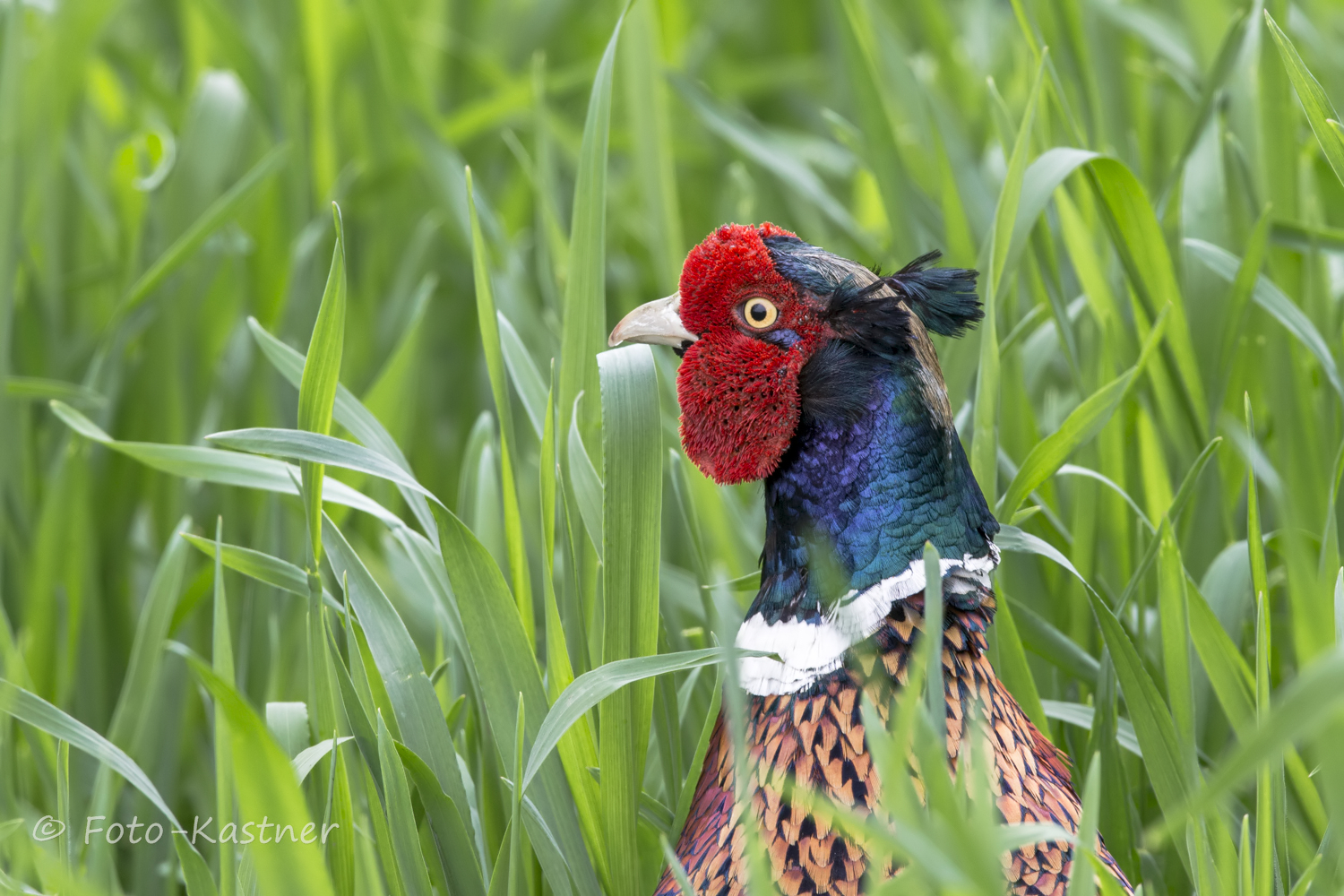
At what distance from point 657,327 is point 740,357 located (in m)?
0.11

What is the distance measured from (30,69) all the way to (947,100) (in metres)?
1.84

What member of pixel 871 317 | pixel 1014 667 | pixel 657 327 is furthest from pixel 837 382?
pixel 1014 667

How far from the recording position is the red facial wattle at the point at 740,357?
1.21m

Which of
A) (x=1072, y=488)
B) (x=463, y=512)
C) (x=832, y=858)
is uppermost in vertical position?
(x=463, y=512)


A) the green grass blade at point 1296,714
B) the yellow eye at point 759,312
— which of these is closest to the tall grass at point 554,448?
the green grass blade at point 1296,714

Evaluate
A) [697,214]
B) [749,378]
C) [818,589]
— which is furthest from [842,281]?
[697,214]

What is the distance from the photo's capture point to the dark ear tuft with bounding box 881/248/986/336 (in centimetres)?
122

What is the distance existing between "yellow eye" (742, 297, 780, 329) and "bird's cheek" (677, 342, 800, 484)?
0.03 meters

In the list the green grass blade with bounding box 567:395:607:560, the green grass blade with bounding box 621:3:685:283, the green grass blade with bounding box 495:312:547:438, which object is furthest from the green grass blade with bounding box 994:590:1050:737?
the green grass blade with bounding box 621:3:685:283

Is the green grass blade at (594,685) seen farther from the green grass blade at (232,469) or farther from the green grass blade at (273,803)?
the green grass blade at (232,469)

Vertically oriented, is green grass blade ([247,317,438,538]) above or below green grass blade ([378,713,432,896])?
above

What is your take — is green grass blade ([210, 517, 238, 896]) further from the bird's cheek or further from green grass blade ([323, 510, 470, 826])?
the bird's cheek

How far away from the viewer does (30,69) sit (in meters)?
2.11

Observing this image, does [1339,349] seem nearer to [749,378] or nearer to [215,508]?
[749,378]
